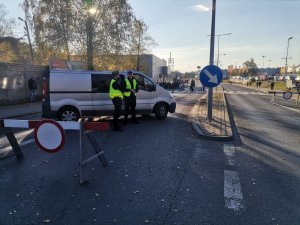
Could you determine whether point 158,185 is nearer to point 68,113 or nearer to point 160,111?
point 68,113

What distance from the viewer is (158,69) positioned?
234ft

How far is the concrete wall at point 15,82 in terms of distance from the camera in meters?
17.9

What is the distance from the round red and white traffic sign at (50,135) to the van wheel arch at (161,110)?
7183 millimetres

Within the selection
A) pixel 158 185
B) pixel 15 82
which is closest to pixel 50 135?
pixel 158 185

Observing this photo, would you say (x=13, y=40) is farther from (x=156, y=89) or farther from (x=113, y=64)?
(x=156, y=89)

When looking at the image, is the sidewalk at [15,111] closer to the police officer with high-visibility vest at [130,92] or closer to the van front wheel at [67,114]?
the van front wheel at [67,114]

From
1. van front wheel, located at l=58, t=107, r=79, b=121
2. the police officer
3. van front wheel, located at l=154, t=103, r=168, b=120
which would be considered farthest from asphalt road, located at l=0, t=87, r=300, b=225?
van front wheel, located at l=154, t=103, r=168, b=120

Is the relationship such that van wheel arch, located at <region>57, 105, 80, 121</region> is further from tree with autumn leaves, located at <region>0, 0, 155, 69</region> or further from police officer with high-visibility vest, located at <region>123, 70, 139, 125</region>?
tree with autumn leaves, located at <region>0, 0, 155, 69</region>

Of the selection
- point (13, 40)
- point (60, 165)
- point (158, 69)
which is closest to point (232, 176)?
point (60, 165)

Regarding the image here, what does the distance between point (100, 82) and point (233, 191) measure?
7.17 meters

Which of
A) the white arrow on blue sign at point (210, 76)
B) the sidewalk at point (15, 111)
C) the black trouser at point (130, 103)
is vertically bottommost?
the sidewalk at point (15, 111)

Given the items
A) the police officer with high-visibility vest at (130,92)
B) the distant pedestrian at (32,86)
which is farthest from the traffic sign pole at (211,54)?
the distant pedestrian at (32,86)

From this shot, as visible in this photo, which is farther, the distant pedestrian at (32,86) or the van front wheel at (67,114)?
the distant pedestrian at (32,86)

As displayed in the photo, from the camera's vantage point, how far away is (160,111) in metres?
12.0
